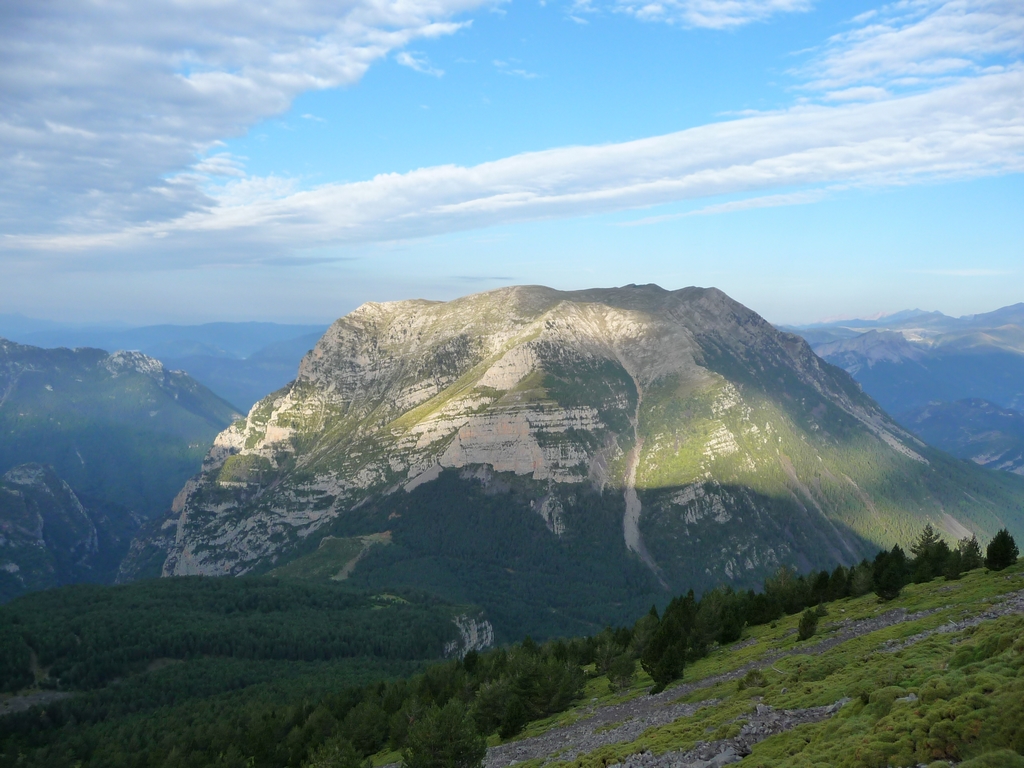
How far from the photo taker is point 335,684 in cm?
17662

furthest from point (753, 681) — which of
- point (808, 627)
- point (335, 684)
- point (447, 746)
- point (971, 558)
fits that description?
point (335, 684)

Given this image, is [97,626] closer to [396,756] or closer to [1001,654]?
[396,756]

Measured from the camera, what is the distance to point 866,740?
3806 cm

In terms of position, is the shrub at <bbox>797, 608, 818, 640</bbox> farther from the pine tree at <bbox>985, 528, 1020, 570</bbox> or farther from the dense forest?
the pine tree at <bbox>985, 528, 1020, 570</bbox>

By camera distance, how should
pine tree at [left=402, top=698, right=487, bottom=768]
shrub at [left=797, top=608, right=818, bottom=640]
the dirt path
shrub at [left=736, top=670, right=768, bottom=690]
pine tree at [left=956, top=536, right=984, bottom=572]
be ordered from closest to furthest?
shrub at [left=736, top=670, right=768, bottom=690], pine tree at [left=402, top=698, right=487, bottom=768], shrub at [left=797, top=608, right=818, bottom=640], pine tree at [left=956, top=536, right=984, bottom=572], the dirt path

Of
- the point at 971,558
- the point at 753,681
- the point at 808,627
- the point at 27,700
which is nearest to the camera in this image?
the point at 753,681

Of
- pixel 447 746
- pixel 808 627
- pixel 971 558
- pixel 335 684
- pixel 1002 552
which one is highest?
pixel 1002 552

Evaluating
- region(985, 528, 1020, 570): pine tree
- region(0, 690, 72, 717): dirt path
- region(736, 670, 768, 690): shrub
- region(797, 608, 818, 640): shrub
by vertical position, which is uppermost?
region(985, 528, 1020, 570): pine tree

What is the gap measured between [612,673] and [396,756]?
3668 centimetres

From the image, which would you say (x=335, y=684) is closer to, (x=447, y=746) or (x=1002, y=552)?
(x=447, y=746)

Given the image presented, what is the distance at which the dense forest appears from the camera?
310ft

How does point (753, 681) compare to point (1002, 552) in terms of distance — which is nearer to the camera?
point (753, 681)

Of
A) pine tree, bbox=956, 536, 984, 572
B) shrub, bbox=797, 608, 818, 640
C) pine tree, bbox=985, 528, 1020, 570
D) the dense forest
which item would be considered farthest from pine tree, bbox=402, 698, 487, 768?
pine tree, bbox=956, 536, 984, 572

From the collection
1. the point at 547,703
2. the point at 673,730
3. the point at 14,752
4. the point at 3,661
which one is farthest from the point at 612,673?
the point at 3,661
